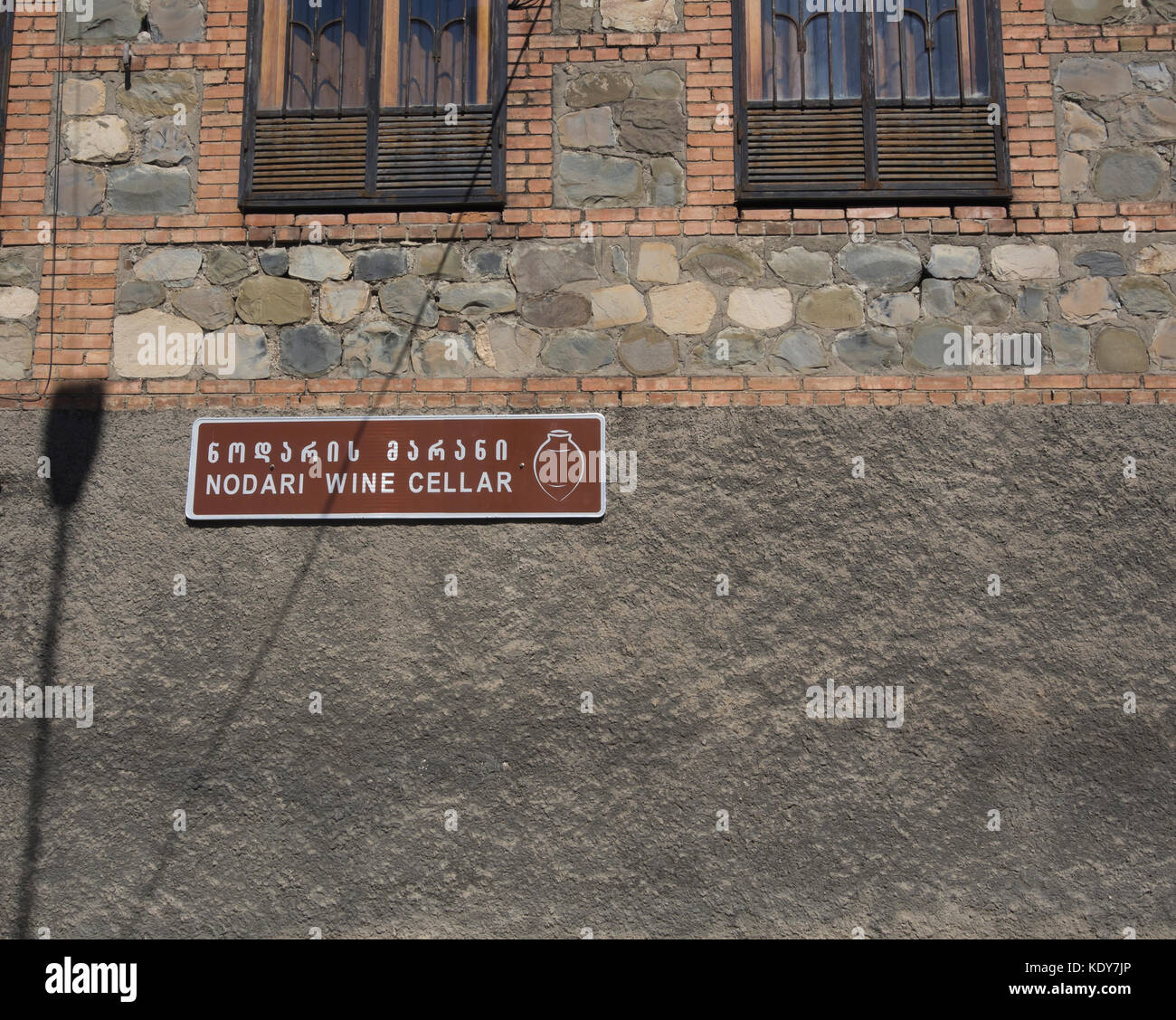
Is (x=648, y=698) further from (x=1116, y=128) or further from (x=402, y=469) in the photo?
(x=1116, y=128)

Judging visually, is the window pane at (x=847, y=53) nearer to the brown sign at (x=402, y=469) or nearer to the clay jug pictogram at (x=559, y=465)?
the brown sign at (x=402, y=469)

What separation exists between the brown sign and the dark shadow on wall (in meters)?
0.57

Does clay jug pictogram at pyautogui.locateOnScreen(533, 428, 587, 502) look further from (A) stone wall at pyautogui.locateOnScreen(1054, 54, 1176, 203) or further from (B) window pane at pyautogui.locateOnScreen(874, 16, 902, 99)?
(A) stone wall at pyautogui.locateOnScreen(1054, 54, 1176, 203)

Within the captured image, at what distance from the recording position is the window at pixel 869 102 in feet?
19.4

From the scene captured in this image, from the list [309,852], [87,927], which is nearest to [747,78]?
[309,852]

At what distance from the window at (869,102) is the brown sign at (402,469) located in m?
1.63

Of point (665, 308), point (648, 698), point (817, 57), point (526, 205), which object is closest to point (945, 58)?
point (817, 57)

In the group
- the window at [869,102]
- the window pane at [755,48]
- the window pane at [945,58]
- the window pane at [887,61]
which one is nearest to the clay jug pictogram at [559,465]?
the window at [869,102]

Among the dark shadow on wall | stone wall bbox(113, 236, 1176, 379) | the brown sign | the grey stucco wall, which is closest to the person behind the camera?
the grey stucco wall

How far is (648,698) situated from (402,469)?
5.18 feet

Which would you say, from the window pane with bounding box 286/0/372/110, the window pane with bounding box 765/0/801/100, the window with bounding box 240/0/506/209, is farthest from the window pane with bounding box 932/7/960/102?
the window pane with bounding box 286/0/372/110

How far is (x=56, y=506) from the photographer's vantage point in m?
5.66

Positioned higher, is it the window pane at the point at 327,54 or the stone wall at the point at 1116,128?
the window pane at the point at 327,54

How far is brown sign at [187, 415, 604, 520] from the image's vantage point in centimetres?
556
